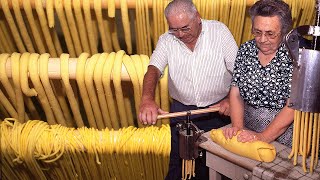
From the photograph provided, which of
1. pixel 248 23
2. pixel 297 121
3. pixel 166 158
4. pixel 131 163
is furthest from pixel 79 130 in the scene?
pixel 248 23

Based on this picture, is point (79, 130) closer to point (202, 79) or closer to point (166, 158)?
point (166, 158)

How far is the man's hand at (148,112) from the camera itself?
176 cm

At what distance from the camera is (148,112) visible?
1773 millimetres

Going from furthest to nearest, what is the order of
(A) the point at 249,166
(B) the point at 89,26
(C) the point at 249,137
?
(B) the point at 89,26 → (C) the point at 249,137 → (A) the point at 249,166

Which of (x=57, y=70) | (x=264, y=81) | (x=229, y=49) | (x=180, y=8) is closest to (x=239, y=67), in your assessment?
(x=264, y=81)

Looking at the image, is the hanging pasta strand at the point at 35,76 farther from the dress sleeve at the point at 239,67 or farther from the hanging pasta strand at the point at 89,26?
the dress sleeve at the point at 239,67

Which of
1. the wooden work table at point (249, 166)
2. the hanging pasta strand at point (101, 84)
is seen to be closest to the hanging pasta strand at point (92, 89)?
the hanging pasta strand at point (101, 84)

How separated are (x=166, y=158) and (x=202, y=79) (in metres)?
0.52

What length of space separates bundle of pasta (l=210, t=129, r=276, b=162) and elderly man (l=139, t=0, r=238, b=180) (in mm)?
351

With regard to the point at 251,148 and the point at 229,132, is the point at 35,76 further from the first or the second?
the point at 251,148

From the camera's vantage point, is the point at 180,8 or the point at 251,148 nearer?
the point at 251,148

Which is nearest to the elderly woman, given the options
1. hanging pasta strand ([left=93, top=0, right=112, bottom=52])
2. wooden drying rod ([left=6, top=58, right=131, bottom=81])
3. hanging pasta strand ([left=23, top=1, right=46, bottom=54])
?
wooden drying rod ([left=6, top=58, right=131, bottom=81])

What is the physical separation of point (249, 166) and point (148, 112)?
1.80 feet

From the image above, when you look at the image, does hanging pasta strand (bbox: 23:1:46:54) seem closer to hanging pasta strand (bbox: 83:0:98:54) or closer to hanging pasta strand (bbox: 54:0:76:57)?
hanging pasta strand (bbox: 54:0:76:57)
